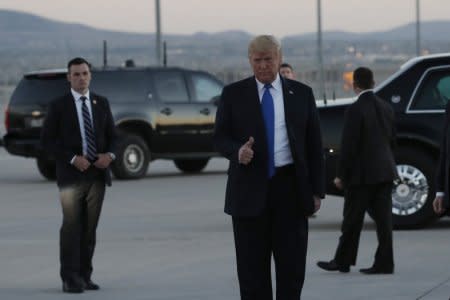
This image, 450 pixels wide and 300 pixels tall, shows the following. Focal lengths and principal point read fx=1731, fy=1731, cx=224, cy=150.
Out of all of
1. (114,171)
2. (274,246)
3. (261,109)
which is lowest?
(114,171)

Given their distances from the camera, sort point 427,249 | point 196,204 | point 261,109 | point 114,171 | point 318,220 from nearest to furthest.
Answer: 1. point 261,109
2. point 427,249
3. point 318,220
4. point 196,204
5. point 114,171

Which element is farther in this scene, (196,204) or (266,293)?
(196,204)

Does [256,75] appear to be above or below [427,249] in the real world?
above

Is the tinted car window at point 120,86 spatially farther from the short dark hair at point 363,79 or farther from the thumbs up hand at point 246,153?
the thumbs up hand at point 246,153

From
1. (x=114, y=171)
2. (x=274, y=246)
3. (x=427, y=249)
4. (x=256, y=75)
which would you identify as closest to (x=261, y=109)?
(x=256, y=75)

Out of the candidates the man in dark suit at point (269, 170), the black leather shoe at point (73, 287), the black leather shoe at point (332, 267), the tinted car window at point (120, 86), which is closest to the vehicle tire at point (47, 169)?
the tinted car window at point (120, 86)

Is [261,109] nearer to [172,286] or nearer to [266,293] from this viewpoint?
[266,293]

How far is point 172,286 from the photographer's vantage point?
13023 mm

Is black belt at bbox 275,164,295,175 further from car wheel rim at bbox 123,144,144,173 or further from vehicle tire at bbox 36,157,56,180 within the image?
vehicle tire at bbox 36,157,56,180

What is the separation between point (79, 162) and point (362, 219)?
243cm

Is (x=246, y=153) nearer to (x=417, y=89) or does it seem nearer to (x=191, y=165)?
(x=417, y=89)

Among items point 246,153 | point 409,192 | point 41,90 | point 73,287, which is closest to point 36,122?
point 41,90

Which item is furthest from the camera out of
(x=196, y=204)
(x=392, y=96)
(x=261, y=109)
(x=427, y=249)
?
(x=196, y=204)

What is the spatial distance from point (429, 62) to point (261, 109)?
8.34 metres
